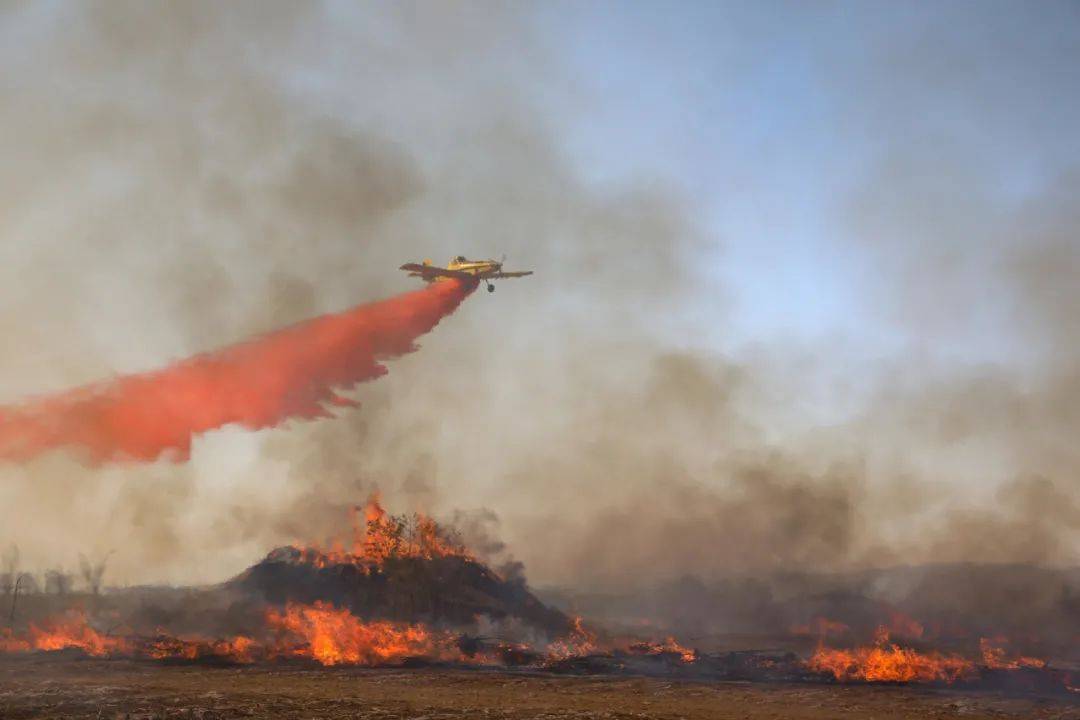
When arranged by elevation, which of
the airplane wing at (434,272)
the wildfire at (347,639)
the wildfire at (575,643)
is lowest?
the wildfire at (575,643)

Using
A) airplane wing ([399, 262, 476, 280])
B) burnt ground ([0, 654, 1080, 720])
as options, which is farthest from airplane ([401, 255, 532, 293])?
burnt ground ([0, 654, 1080, 720])

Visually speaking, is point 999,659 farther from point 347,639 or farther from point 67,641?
point 67,641

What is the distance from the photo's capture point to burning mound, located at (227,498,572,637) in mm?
98688

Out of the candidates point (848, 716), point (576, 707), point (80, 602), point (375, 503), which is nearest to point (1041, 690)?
point (848, 716)

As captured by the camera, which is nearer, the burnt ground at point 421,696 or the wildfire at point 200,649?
the burnt ground at point 421,696

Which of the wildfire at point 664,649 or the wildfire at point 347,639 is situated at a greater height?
the wildfire at point 347,639

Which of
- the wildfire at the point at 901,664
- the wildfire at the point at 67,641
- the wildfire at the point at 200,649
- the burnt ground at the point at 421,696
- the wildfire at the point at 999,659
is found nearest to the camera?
the burnt ground at the point at 421,696

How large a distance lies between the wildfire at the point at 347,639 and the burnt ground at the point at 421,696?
5921 mm

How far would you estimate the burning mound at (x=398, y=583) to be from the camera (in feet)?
324

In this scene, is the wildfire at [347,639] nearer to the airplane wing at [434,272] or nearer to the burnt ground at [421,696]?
the burnt ground at [421,696]

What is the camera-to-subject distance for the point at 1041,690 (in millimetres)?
62438

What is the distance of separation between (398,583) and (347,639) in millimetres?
24050

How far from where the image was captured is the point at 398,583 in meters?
101

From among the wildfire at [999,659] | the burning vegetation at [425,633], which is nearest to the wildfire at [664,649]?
the burning vegetation at [425,633]
